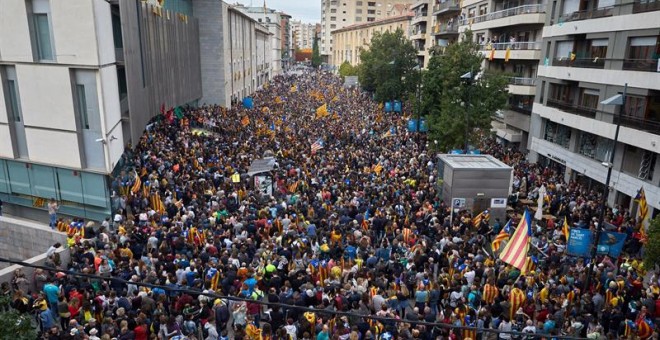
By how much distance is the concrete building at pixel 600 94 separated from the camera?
66.3 feet

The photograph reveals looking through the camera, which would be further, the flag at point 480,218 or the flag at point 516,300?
the flag at point 480,218

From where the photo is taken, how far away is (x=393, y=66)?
50250 millimetres

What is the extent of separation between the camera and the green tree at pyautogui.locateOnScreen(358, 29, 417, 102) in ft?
163

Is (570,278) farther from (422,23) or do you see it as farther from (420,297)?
(422,23)

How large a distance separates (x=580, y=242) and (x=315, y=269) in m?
7.93

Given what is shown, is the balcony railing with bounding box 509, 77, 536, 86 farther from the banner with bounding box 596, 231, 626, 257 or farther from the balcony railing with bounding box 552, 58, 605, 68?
the banner with bounding box 596, 231, 626, 257

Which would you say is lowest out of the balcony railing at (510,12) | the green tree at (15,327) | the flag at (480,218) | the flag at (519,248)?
the flag at (480,218)

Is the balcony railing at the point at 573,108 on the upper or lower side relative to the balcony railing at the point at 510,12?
lower

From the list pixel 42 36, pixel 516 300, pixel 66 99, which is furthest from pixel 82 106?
pixel 516 300

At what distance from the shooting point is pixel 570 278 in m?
12.5

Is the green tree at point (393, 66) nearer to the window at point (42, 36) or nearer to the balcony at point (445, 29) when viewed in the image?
the balcony at point (445, 29)

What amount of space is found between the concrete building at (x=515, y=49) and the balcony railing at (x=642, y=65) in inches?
426

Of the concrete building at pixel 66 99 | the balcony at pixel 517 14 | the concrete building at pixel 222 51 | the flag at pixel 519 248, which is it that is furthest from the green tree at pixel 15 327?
the concrete building at pixel 222 51

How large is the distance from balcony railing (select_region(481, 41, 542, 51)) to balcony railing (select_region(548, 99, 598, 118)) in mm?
5112
